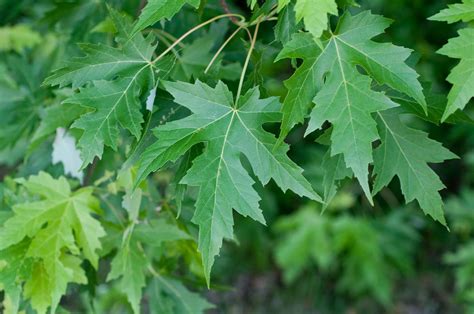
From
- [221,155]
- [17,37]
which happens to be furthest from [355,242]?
[221,155]

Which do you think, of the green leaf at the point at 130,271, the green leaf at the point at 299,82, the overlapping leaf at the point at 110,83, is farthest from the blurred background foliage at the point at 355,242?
the green leaf at the point at 299,82

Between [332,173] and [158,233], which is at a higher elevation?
[332,173]

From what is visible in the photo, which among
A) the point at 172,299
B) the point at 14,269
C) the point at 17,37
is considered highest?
the point at 14,269

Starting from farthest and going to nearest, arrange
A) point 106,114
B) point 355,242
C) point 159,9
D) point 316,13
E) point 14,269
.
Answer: point 355,242
point 14,269
point 106,114
point 159,9
point 316,13

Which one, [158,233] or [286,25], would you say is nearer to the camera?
[286,25]

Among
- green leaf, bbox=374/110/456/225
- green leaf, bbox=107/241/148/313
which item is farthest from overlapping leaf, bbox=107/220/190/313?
green leaf, bbox=374/110/456/225

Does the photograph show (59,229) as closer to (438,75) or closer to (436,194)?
(436,194)

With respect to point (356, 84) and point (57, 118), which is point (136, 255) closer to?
point (57, 118)
